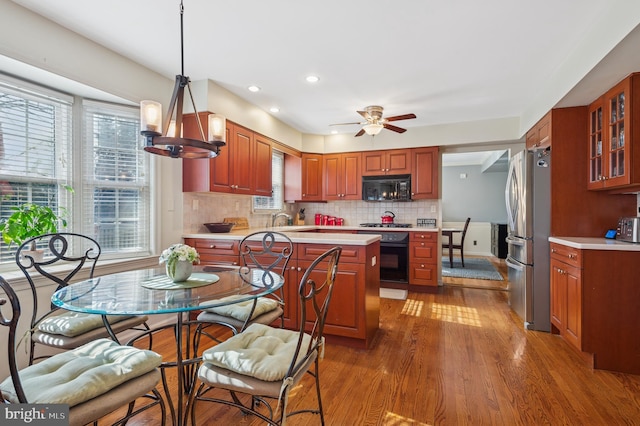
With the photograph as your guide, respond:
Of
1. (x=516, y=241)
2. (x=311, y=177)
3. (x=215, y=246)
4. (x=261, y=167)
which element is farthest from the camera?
(x=311, y=177)

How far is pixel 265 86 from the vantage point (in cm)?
346

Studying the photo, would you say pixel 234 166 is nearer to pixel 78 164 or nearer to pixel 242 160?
pixel 242 160

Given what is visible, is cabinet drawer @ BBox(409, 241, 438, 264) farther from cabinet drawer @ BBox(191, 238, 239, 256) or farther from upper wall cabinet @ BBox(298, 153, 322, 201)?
cabinet drawer @ BBox(191, 238, 239, 256)

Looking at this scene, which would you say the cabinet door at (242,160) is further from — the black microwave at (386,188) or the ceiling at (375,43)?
the black microwave at (386,188)

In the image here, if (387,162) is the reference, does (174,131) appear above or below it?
below

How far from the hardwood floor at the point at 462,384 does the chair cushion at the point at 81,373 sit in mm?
651

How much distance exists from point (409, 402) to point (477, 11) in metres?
2.61

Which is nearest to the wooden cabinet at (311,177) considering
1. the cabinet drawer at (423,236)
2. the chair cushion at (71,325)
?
the cabinet drawer at (423,236)

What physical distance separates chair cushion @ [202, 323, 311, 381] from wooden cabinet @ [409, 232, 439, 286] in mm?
3455

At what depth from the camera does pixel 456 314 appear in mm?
3566

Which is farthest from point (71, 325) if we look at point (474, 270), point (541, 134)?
point (474, 270)

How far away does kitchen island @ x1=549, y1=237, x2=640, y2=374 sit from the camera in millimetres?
2246

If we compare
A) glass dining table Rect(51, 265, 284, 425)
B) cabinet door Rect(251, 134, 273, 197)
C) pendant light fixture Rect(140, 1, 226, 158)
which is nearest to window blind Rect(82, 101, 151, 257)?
glass dining table Rect(51, 265, 284, 425)

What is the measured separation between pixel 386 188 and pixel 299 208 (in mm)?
1711
